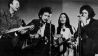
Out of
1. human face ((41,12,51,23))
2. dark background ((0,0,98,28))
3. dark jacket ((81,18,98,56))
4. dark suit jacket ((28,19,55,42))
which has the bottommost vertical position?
dark jacket ((81,18,98,56))

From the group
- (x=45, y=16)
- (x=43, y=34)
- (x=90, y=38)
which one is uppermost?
(x=45, y=16)

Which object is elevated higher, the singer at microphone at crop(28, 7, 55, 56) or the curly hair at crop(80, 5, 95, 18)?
the curly hair at crop(80, 5, 95, 18)

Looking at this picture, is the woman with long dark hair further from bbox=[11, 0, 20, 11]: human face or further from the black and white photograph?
bbox=[11, 0, 20, 11]: human face

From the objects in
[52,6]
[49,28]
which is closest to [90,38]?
[49,28]

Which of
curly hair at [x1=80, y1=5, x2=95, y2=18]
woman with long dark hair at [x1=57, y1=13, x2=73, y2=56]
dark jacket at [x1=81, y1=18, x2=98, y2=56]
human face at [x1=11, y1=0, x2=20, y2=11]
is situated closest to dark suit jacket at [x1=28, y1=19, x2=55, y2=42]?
woman with long dark hair at [x1=57, y1=13, x2=73, y2=56]

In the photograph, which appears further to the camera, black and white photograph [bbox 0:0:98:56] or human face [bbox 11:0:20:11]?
human face [bbox 11:0:20:11]

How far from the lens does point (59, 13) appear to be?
445 centimetres

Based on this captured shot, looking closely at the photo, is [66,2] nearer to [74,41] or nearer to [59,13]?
[59,13]

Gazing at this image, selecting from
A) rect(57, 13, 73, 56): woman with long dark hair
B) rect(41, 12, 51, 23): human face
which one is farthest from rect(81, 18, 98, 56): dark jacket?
rect(41, 12, 51, 23): human face

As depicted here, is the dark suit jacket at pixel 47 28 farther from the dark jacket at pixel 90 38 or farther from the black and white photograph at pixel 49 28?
the dark jacket at pixel 90 38

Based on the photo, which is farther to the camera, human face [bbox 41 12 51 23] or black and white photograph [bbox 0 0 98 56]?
human face [bbox 41 12 51 23]

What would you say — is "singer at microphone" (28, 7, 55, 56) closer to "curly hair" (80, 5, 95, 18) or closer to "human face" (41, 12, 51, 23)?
"human face" (41, 12, 51, 23)

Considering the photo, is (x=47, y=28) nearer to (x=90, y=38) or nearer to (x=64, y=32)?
(x=64, y=32)

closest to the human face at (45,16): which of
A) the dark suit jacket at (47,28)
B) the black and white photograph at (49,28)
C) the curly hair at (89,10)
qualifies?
the black and white photograph at (49,28)
